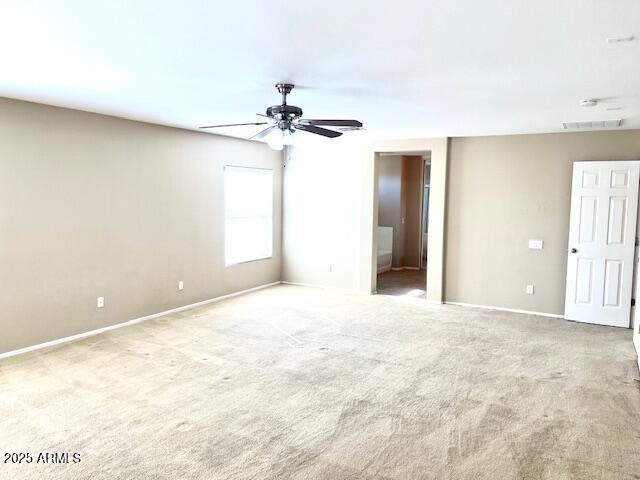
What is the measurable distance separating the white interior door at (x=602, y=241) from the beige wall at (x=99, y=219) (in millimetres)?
4611

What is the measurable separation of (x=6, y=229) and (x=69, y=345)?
1.26 metres

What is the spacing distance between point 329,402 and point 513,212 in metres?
4.02

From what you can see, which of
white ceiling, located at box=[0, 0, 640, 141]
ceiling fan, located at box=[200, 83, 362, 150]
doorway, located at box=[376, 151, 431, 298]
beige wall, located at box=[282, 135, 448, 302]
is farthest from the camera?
doorway, located at box=[376, 151, 431, 298]

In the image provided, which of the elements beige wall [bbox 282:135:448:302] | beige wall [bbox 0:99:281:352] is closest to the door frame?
beige wall [bbox 282:135:448:302]

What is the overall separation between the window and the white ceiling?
2.33 meters

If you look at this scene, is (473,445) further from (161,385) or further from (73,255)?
(73,255)

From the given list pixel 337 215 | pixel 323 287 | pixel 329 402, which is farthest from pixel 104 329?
pixel 337 215

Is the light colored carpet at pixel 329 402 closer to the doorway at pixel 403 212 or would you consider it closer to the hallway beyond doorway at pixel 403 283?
the hallway beyond doorway at pixel 403 283

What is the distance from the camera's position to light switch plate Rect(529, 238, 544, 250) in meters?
6.15

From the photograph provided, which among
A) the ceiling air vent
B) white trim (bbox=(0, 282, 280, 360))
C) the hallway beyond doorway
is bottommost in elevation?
white trim (bbox=(0, 282, 280, 360))

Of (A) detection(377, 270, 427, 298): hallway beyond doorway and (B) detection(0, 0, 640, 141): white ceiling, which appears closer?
(B) detection(0, 0, 640, 141): white ceiling

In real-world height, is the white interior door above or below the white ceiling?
below

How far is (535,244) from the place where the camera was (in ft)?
20.3

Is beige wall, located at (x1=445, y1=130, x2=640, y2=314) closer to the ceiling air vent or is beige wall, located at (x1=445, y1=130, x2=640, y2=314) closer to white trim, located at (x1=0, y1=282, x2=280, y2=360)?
the ceiling air vent
